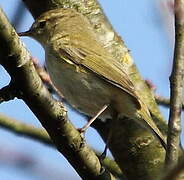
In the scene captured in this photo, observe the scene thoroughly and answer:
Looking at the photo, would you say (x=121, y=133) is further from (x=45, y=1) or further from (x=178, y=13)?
(x=178, y=13)

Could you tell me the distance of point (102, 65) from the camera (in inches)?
172

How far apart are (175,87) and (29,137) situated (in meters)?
1.69

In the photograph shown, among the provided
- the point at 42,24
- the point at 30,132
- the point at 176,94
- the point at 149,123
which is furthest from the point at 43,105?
the point at 42,24

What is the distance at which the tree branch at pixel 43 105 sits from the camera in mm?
2373

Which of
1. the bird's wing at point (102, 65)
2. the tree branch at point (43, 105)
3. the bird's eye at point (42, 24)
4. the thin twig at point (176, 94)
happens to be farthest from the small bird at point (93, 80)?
the thin twig at point (176, 94)

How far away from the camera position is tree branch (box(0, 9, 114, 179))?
2.37 m

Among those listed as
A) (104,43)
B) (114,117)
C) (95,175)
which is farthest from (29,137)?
(95,175)

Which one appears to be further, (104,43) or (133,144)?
(104,43)

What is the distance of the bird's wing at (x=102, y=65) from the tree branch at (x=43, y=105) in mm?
1193

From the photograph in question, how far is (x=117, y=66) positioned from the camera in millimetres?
4281

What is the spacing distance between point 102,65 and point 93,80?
0.20 metres

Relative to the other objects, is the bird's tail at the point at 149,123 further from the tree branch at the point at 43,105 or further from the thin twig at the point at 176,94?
the thin twig at the point at 176,94

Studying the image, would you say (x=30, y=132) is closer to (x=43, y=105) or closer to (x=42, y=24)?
(x=42, y=24)

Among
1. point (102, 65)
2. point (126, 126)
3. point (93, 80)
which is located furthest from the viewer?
point (102, 65)
